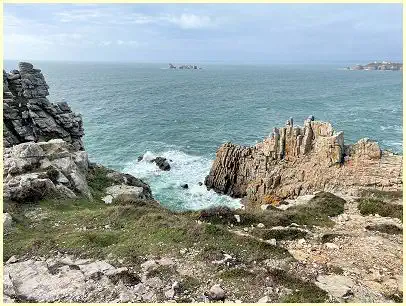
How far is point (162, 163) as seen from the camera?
69750mm

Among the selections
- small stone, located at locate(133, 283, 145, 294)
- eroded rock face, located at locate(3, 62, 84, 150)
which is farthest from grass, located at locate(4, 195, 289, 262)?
eroded rock face, located at locate(3, 62, 84, 150)

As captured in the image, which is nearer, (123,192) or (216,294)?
(216,294)

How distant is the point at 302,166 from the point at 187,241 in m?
30.6

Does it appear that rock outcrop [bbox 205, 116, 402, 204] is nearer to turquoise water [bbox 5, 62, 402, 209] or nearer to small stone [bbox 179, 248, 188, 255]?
turquoise water [bbox 5, 62, 402, 209]

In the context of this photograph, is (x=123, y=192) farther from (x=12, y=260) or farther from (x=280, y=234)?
(x=280, y=234)

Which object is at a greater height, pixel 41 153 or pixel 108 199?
pixel 41 153

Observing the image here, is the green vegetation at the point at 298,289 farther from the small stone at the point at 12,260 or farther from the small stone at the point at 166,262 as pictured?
the small stone at the point at 12,260

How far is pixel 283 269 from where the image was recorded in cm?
1964

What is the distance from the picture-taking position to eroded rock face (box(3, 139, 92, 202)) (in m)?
30.0

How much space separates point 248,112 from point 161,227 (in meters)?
94.3

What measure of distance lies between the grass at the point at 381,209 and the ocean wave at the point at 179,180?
25.0 meters

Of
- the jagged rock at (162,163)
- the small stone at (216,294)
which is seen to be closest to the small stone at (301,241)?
the small stone at (216,294)

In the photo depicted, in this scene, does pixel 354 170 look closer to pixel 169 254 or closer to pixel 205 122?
pixel 169 254

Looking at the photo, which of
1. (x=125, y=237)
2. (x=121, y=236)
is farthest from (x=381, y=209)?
(x=121, y=236)
